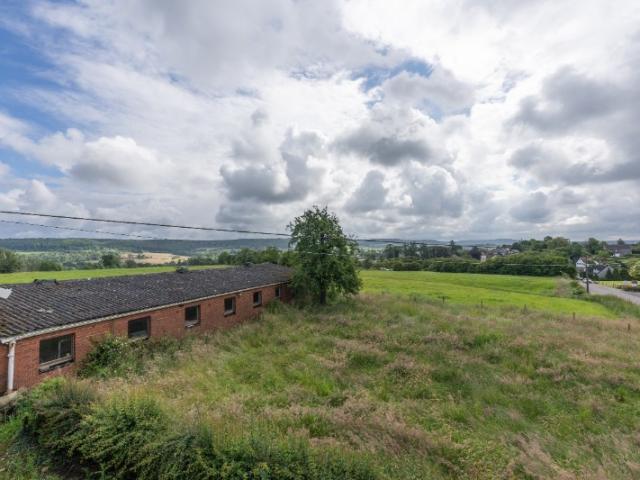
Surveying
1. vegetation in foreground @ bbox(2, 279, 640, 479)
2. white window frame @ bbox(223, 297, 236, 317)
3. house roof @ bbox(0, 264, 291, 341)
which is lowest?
vegetation in foreground @ bbox(2, 279, 640, 479)

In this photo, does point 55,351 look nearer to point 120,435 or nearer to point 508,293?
point 120,435

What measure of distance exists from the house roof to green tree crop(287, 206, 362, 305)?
205 inches

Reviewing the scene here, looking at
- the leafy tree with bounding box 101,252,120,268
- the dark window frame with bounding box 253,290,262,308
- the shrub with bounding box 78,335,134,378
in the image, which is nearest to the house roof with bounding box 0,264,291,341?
the dark window frame with bounding box 253,290,262,308

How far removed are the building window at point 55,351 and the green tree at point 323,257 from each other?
17.7m

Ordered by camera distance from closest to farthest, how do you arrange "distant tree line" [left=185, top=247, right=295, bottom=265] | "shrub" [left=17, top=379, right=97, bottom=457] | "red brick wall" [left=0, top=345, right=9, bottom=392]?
"shrub" [left=17, top=379, right=97, bottom=457] → "red brick wall" [left=0, top=345, right=9, bottom=392] → "distant tree line" [left=185, top=247, right=295, bottom=265]

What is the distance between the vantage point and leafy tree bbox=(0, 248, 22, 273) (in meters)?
76.5

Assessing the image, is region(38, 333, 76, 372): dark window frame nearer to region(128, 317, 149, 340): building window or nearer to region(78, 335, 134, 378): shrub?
region(78, 335, 134, 378): shrub

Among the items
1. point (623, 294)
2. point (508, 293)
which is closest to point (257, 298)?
point (508, 293)

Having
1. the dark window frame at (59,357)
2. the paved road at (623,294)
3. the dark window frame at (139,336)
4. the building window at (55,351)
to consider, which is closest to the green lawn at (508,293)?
the paved road at (623,294)

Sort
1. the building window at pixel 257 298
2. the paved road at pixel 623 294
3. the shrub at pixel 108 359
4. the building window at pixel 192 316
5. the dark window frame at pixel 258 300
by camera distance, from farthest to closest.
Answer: the paved road at pixel 623 294
the building window at pixel 257 298
the dark window frame at pixel 258 300
the building window at pixel 192 316
the shrub at pixel 108 359

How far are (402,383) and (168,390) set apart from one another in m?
8.56

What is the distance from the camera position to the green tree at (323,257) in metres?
27.7

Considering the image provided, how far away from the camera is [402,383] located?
12023 mm

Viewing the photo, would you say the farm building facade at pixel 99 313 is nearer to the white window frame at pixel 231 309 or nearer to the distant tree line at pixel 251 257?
the white window frame at pixel 231 309
